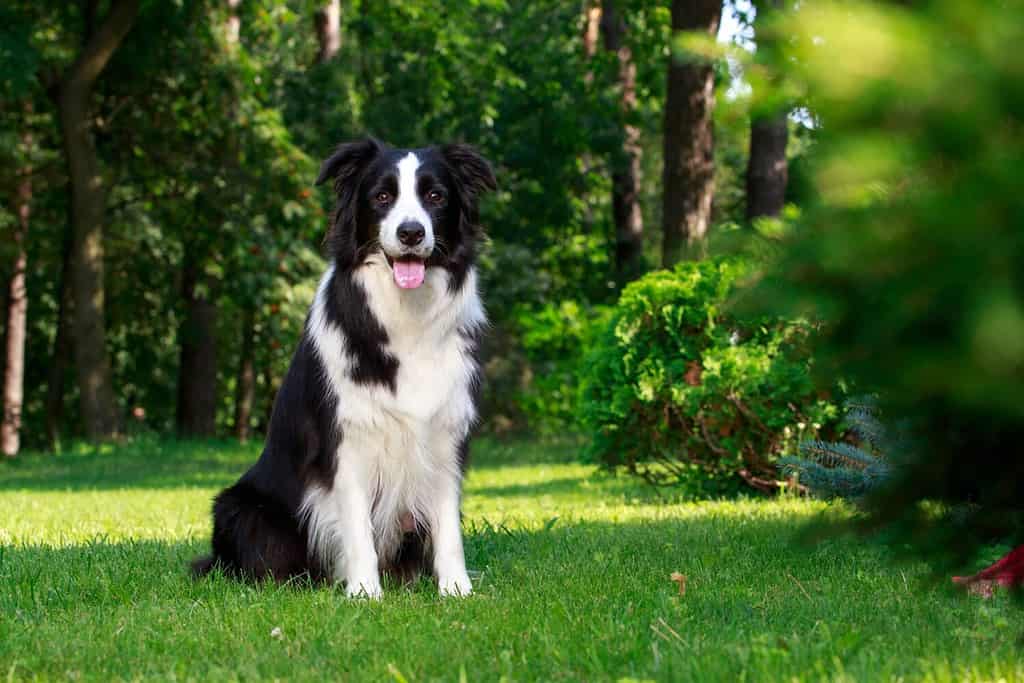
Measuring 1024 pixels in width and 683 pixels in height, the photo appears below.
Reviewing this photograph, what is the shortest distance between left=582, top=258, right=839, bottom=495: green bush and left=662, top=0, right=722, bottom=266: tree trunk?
2.57 meters

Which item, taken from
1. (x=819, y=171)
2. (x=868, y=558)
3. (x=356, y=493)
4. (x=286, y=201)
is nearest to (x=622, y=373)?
(x=868, y=558)

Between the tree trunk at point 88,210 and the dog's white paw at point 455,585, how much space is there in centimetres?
1425

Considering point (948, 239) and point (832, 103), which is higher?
point (832, 103)

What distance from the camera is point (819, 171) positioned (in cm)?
184

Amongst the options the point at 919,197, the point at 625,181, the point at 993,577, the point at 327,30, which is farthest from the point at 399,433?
the point at 625,181

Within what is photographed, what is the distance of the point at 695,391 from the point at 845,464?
4086 mm

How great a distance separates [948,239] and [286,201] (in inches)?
729

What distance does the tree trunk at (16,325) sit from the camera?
73.5ft

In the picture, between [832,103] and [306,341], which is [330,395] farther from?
[832,103]

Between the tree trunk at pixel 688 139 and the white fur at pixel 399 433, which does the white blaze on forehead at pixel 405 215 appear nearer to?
the white fur at pixel 399 433

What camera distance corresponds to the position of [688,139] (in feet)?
43.9

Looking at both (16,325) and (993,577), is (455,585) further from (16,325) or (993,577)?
(16,325)

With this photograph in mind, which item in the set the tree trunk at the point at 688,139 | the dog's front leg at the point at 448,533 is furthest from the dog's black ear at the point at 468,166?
the tree trunk at the point at 688,139

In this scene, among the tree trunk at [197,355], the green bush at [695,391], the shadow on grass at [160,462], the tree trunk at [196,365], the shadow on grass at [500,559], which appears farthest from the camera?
the tree trunk at [196,365]
